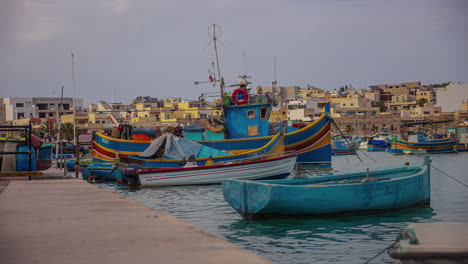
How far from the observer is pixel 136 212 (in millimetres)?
10383

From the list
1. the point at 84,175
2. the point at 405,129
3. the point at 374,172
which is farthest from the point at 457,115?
the point at 374,172

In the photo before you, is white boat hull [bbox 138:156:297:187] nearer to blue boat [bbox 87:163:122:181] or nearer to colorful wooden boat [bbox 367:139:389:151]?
blue boat [bbox 87:163:122:181]

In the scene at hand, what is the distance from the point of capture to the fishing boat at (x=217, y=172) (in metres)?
25.9

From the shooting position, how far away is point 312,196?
15281mm

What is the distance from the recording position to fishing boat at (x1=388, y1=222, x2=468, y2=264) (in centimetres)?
552

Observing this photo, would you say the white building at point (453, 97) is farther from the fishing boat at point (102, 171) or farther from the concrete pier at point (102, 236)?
the concrete pier at point (102, 236)

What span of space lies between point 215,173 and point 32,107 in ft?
287

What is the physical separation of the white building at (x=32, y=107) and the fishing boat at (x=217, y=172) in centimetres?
8082

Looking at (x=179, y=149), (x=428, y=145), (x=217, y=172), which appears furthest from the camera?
(x=428, y=145)

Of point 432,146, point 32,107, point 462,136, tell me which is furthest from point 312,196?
point 32,107

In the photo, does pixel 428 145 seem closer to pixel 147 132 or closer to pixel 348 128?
pixel 147 132

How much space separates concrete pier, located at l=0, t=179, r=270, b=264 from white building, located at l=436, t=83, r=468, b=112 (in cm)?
12137

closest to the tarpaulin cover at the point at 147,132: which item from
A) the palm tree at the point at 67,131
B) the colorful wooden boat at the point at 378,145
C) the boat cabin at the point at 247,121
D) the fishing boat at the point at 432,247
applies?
the boat cabin at the point at 247,121

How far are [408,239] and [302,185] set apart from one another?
9.32 m
